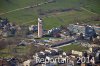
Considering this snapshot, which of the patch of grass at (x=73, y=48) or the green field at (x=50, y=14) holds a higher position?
the green field at (x=50, y=14)

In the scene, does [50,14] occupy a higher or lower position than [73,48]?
higher

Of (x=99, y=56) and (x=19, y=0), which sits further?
(x=19, y=0)

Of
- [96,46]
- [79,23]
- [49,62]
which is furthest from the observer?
[79,23]

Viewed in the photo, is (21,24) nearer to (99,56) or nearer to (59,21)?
(59,21)

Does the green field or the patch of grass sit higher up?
the green field

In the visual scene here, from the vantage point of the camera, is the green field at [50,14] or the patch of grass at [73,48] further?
the green field at [50,14]

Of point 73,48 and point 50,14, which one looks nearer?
point 73,48

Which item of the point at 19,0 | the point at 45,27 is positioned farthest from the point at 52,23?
the point at 19,0

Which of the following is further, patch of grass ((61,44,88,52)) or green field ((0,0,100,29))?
green field ((0,0,100,29))
